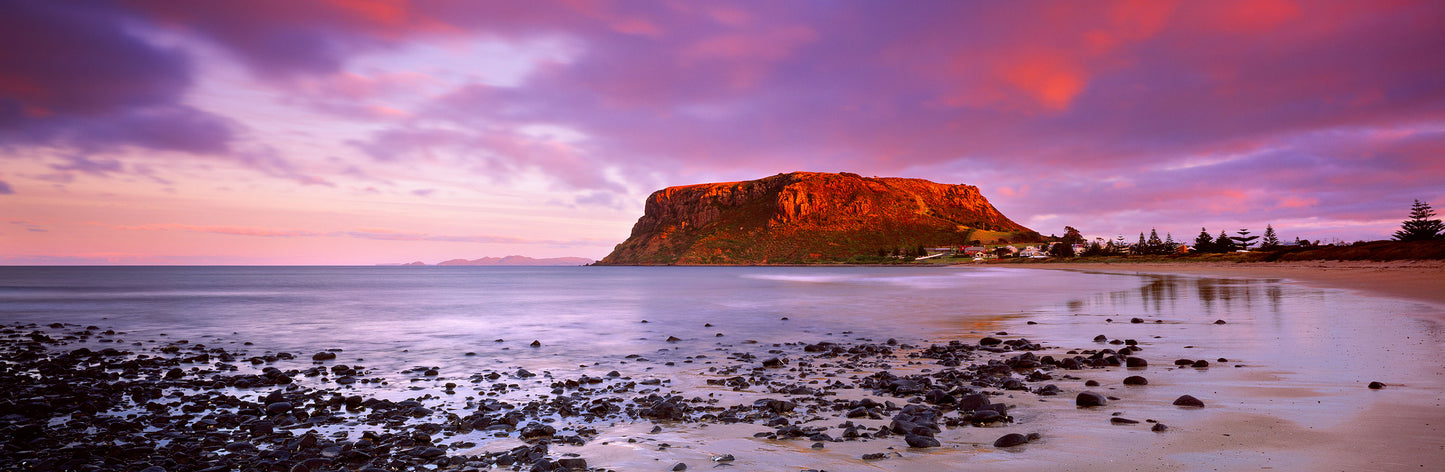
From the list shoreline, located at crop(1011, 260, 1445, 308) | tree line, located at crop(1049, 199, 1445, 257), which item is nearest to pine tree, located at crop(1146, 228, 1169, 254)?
tree line, located at crop(1049, 199, 1445, 257)

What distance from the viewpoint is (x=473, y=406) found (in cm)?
1060

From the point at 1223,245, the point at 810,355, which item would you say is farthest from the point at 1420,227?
the point at 810,355

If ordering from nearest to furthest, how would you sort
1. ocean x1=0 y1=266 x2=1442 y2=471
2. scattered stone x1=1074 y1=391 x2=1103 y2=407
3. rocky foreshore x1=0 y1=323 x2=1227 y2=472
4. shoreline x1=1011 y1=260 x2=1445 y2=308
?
rocky foreshore x1=0 y1=323 x2=1227 y2=472 < ocean x1=0 y1=266 x2=1442 y2=471 < scattered stone x1=1074 y1=391 x2=1103 y2=407 < shoreline x1=1011 y1=260 x2=1445 y2=308

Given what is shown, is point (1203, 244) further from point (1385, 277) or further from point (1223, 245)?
point (1385, 277)

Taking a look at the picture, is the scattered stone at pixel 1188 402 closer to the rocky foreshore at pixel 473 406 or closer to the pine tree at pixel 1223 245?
the rocky foreshore at pixel 473 406

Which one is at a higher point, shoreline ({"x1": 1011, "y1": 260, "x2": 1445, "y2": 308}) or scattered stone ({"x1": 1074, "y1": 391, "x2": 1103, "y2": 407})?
shoreline ({"x1": 1011, "y1": 260, "x2": 1445, "y2": 308})

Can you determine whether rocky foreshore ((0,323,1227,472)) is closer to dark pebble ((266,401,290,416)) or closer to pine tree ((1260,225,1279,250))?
dark pebble ((266,401,290,416))

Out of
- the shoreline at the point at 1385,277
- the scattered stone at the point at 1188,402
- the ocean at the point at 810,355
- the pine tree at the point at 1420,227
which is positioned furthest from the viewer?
the pine tree at the point at 1420,227

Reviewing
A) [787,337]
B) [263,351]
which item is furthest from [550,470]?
[263,351]

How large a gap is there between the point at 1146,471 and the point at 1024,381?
532 centimetres

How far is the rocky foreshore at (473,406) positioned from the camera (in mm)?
7598

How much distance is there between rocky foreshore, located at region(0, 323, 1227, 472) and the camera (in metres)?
7.60

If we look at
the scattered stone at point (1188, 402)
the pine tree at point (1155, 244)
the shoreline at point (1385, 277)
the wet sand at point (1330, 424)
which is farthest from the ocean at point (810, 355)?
the pine tree at point (1155, 244)

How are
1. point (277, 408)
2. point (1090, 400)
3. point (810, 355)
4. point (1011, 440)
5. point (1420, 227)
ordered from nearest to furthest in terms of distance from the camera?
point (1011, 440) < point (1090, 400) < point (277, 408) < point (810, 355) < point (1420, 227)
